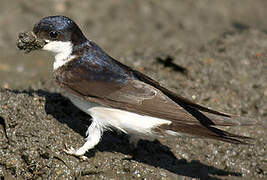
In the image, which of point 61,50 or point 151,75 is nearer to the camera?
point 61,50

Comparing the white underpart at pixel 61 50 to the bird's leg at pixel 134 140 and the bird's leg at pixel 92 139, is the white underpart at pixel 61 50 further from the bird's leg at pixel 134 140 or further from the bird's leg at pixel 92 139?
the bird's leg at pixel 134 140

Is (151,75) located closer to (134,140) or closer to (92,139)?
(134,140)

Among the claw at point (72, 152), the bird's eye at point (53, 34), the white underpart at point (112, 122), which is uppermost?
the bird's eye at point (53, 34)

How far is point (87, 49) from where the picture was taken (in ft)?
12.7

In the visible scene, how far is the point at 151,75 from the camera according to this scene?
5.00m

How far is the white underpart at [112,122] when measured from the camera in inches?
141

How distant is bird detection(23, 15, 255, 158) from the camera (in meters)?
3.54

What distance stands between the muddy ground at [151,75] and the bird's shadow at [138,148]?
0.04 feet

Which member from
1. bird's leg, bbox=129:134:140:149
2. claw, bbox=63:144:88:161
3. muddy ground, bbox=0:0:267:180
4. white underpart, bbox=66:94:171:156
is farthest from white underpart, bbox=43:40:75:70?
bird's leg, bbox=129:134:140:149

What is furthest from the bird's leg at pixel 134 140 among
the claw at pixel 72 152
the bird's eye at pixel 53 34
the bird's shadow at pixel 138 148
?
the bird's eye at pixel 53 34

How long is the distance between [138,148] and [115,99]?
31.4 inches

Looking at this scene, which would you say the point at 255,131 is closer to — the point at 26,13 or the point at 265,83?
the point at 265,83

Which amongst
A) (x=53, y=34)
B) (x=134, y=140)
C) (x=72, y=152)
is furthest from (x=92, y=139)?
(x=53, y=34)

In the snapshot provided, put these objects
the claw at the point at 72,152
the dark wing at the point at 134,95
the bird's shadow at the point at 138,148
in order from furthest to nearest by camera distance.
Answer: the bird's shadow at the point at 138,148, the claw at the point at 72,152, the dark wing at the point at 134,95
